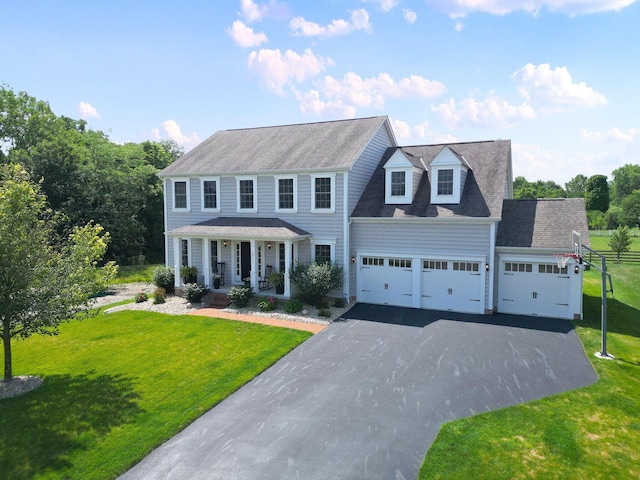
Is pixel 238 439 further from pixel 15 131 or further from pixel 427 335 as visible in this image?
pixel 15 131

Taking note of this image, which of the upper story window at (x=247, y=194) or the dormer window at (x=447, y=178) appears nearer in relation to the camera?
the dormer window at (x=447, y=178)

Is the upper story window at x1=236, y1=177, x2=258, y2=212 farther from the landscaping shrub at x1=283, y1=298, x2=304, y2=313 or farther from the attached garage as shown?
the attached garage

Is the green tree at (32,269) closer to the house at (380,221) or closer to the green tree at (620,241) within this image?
the house at (380,221)

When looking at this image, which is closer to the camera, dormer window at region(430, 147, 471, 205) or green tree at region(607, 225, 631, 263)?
dormer window at region(430, 147, 471, 205)

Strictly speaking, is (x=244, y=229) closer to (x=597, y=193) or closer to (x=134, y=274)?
(x=134, y=274)

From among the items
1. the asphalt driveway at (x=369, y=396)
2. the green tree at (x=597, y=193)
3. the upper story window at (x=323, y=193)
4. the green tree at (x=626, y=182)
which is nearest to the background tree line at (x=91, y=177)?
the upper story window at (x=323, y=193)

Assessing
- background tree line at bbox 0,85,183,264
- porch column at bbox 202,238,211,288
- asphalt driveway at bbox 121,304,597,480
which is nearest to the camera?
asphalt driveway at bbox 121,304,597,480

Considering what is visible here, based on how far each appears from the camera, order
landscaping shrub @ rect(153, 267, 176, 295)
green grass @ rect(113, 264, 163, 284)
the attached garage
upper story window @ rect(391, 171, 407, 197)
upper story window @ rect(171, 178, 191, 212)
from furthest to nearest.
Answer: green grass @ rect(113, 264, 163, 284)
upper story window @ rect(171, 178, 191, 212)
landscaping shrub @ rect(153, 267, 176, 295)
upper story window @ rect(391, 171, 407, 197)
the attached garage

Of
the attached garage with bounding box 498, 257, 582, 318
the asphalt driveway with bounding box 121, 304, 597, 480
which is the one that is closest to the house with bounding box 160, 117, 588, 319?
the attached garage with bounding box 498, 257, 582, 318
